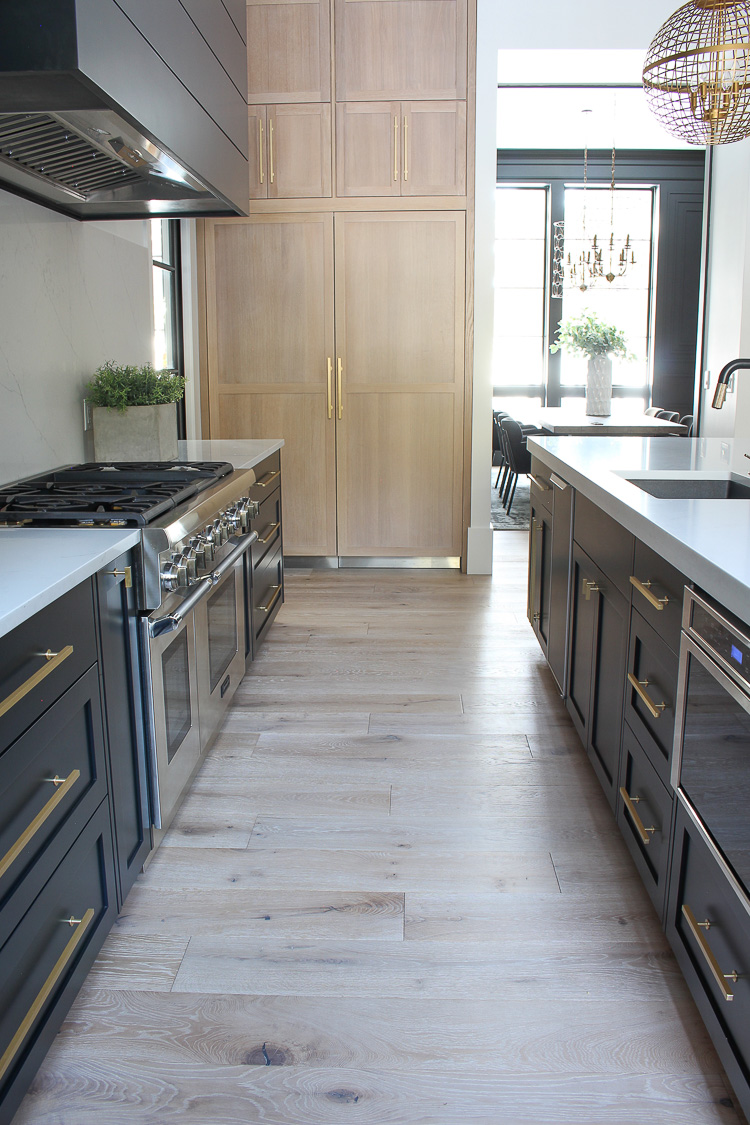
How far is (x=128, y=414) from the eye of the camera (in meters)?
2.98


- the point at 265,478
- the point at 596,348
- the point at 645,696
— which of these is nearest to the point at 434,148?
the point at 596,348

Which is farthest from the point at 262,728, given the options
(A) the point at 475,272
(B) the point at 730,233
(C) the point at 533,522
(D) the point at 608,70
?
(B) the point at 730,233

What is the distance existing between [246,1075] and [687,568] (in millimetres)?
1144

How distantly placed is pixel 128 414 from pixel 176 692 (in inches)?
46.3

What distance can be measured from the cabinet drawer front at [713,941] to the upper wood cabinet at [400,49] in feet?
13.6

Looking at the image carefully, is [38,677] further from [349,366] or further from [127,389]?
[349,366]

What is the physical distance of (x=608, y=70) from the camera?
4.98 m

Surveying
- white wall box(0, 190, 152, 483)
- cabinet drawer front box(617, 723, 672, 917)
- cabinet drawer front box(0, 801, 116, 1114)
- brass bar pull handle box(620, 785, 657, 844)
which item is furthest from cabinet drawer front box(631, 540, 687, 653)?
white wall box(0, 190, 152, 483)

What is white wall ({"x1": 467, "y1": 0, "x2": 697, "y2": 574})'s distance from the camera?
4508 mm

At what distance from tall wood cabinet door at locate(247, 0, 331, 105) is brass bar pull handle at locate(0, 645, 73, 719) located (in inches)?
158

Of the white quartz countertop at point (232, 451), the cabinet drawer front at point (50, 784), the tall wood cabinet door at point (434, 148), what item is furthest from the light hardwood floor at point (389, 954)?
the tall wood cabinet door at point (434, 148)

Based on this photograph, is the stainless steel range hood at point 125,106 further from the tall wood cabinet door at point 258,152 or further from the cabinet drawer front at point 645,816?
the cabinet drawer front at point 645,816

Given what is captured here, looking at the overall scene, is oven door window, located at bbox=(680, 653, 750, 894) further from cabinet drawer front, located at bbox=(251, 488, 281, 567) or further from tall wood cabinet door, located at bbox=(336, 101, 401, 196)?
tall wood cabinet door, located at bbox=(336, 101, 401, 196)

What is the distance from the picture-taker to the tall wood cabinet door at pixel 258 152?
4625 mm
